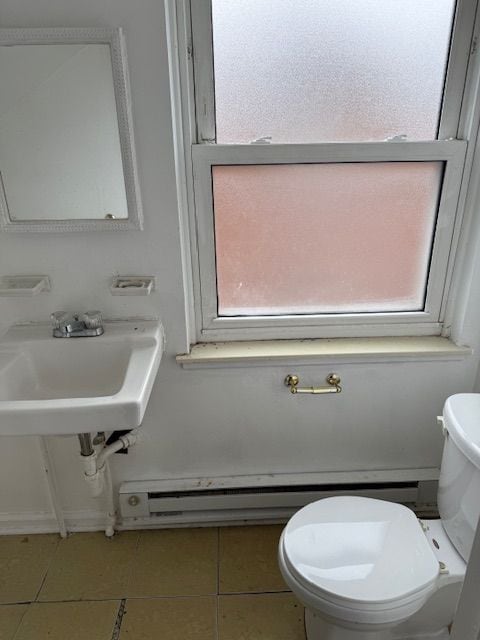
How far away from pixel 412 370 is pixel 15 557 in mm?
1497

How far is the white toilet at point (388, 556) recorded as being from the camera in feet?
3.31

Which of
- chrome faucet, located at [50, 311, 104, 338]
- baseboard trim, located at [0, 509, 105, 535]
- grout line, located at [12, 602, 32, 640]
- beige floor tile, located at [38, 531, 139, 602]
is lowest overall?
grout line, located at [12, 602, 32, 640]

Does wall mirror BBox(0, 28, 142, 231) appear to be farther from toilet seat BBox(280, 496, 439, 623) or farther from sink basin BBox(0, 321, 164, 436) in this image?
toilet seat BBox(280, 496, 439, 623)

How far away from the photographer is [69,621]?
4.43 feet

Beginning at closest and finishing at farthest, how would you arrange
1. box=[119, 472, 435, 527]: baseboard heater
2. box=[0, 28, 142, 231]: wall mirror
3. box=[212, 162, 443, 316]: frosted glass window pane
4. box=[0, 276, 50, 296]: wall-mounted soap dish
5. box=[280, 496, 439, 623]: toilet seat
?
box=[280, 496, 439, 623]: toilet seat, box=[0, 28, 142, 231]: wall mirror, box=[0, 276, 50, 296]: wall-mounted soap dish, box=[212, 162, 443, 316]: frosted glass window pane, box=[119, 472, 435, 527]: baseboard heater

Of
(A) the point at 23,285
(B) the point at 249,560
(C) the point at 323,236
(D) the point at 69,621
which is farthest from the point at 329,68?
(D) the point at 69,621

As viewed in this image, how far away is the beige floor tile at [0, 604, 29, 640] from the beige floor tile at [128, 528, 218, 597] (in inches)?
Answer: 13.0


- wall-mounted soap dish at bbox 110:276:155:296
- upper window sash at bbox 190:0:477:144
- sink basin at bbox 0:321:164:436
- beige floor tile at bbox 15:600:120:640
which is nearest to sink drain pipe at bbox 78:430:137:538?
sink basin at bbox 0:321:164:436

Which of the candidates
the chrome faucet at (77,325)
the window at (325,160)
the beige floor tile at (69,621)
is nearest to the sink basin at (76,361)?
the chrome faucet at (77,325)

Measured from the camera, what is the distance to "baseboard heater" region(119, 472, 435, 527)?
157cm

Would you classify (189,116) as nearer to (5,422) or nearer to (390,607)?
Answer: (5,422)

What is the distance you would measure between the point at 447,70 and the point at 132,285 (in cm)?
107

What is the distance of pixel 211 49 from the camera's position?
1.21 metres

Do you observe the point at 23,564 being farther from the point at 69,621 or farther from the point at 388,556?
the point at 388,556
